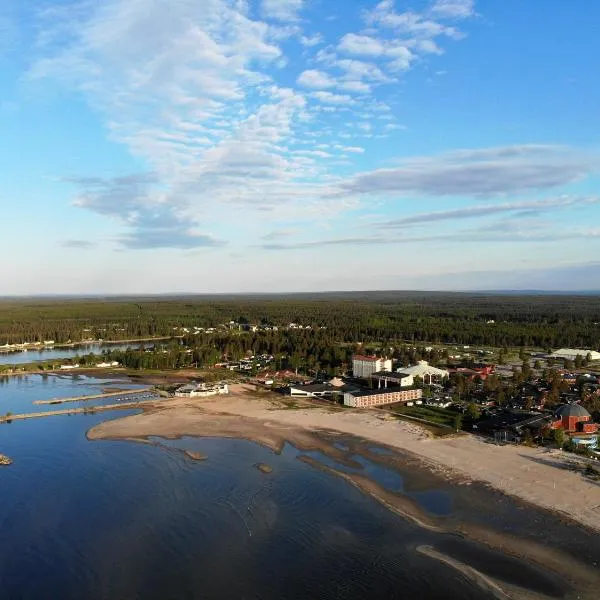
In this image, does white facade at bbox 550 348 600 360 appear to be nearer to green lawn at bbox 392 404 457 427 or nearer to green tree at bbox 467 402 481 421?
green lawn at bbox 392 404 457 427

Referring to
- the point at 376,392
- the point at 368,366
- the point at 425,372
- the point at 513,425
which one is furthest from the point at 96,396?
the point at 513,425

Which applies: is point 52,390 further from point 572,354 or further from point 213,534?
point 572,354

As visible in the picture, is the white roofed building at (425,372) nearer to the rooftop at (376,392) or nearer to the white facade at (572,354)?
the rooftop at (376,392)

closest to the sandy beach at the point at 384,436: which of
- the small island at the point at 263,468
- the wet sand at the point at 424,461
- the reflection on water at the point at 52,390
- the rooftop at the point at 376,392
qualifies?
the wet sand at the point at 424,461

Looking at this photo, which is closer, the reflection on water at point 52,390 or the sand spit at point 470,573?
the sand spit at point 470,573

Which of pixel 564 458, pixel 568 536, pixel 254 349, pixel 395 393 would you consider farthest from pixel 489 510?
pixel 254 349

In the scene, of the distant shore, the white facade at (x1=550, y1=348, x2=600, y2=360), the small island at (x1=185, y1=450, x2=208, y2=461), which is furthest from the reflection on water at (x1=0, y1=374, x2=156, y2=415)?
the white facade at (x1=550, y1=348, x2=600, y2=360)
